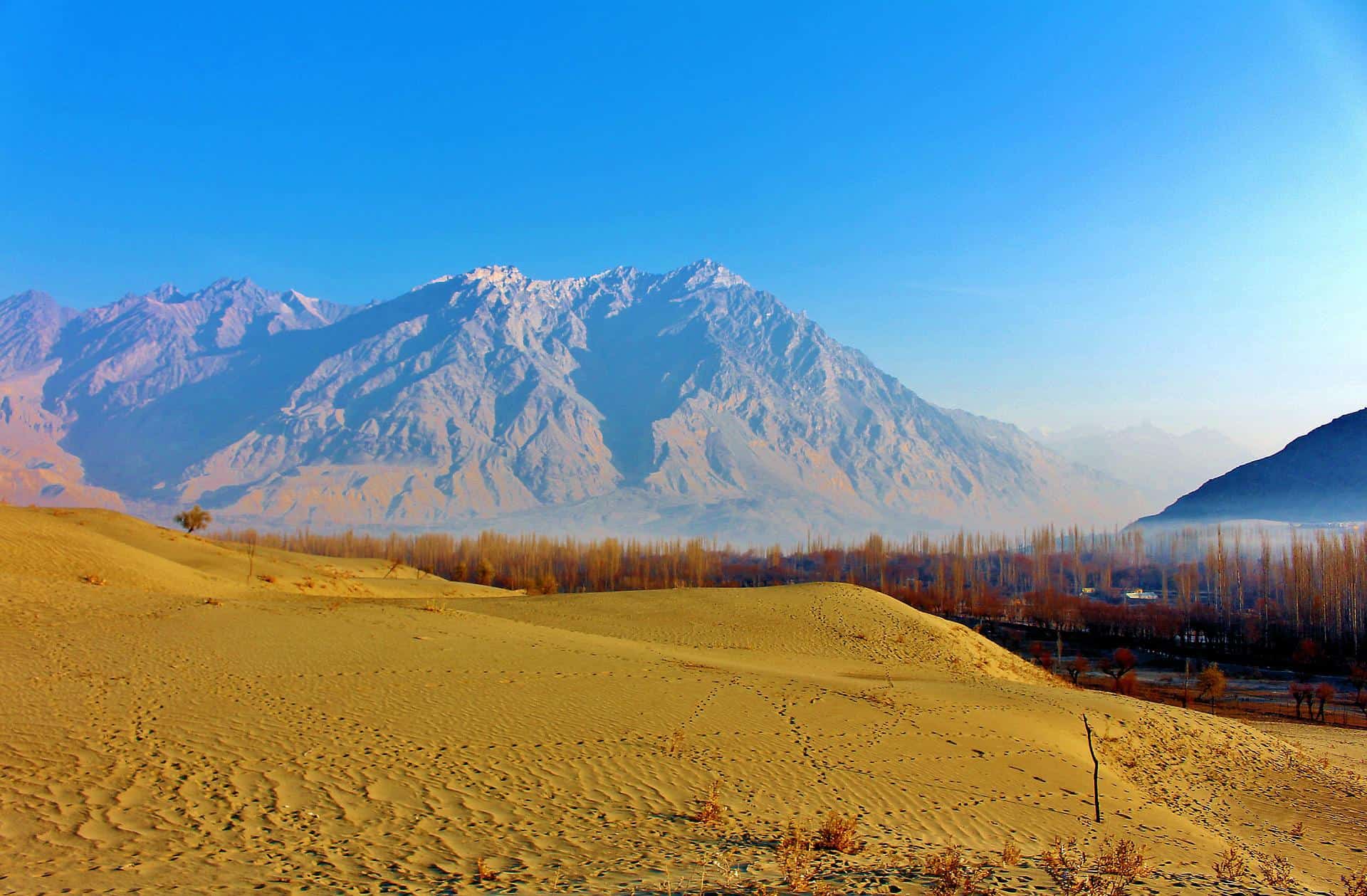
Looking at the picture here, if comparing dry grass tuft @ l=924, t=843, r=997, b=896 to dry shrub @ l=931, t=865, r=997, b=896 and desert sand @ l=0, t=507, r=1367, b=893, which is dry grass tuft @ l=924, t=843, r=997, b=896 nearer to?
dry shrub @ l=931, t=865, r=997, b=896

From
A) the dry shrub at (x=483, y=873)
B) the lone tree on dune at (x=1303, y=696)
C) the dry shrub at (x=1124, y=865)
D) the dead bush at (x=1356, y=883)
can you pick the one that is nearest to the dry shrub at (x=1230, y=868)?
the dry shrub at (x=1124, y=865)

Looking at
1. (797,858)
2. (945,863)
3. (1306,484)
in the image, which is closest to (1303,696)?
(945,863)

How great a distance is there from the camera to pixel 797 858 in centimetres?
757

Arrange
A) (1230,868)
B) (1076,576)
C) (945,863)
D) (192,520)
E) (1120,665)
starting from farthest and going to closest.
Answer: (1076,576), (1120,665), (192,520), (1230,868), (945,863)

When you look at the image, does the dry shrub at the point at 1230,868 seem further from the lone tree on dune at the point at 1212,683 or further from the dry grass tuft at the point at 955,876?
the lone tree on dune at the point at 1212,683

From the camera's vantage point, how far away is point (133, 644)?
1597 centimetres

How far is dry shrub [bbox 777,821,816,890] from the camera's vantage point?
275 inches

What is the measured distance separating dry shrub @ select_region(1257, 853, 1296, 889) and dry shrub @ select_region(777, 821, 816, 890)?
5095 mm

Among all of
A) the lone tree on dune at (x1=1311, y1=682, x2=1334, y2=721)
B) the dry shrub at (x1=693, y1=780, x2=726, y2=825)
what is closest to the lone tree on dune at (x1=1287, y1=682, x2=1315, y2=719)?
the lone tree on dune at (x1=1311, y1=682, x2=1334, y2=721)

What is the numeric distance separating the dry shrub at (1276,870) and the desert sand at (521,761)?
0.37m

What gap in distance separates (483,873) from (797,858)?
9.43 ft

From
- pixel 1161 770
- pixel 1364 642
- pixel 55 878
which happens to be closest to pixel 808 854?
pixel 55 878

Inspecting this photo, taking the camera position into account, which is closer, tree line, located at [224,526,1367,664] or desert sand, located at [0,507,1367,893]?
desert sand, located at [0,507,1367,893]

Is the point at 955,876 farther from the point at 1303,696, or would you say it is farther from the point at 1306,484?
the point at 1306,484
